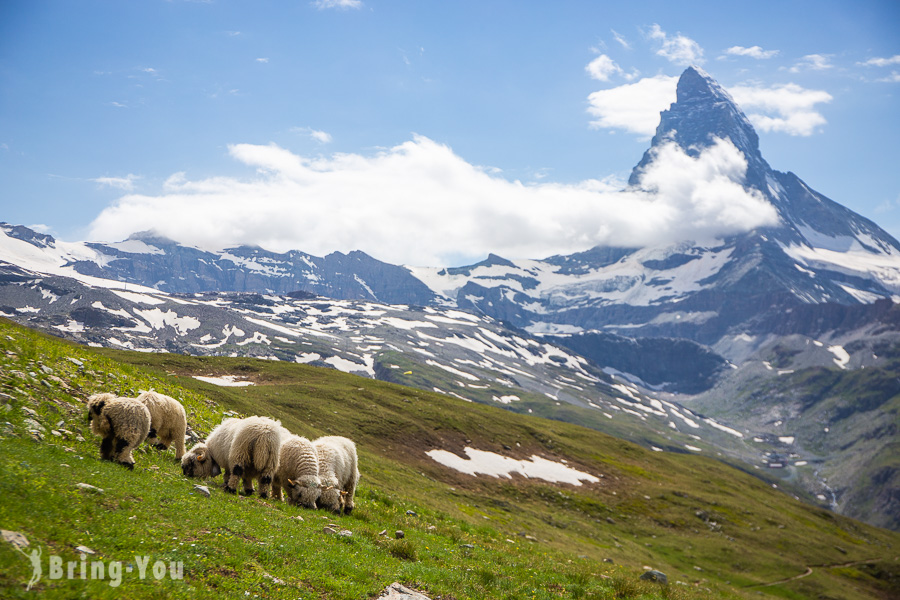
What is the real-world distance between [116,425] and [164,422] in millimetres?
4544

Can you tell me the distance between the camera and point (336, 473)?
24703 millimetres

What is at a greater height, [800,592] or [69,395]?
[69,395]

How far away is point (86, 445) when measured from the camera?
1838cm

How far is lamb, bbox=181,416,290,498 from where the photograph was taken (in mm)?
21109

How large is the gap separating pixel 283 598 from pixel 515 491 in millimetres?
59893

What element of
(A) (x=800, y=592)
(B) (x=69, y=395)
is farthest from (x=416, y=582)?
(A) (x=800, y=592)

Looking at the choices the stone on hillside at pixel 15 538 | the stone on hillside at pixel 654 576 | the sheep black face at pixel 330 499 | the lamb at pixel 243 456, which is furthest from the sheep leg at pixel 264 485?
the stone on hillside at pixel 654 576

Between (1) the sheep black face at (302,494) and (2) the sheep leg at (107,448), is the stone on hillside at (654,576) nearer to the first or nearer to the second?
(1) the sheep black face at (302,494)

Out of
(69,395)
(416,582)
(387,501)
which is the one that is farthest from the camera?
(387,501)

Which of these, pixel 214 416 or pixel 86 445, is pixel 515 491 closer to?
pixel 214 416

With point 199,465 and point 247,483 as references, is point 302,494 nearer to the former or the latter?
point 247,483

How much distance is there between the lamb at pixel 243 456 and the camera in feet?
69.3

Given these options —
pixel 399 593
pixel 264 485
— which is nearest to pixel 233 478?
pixel 264 485

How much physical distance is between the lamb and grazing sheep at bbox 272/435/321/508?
106 cm
